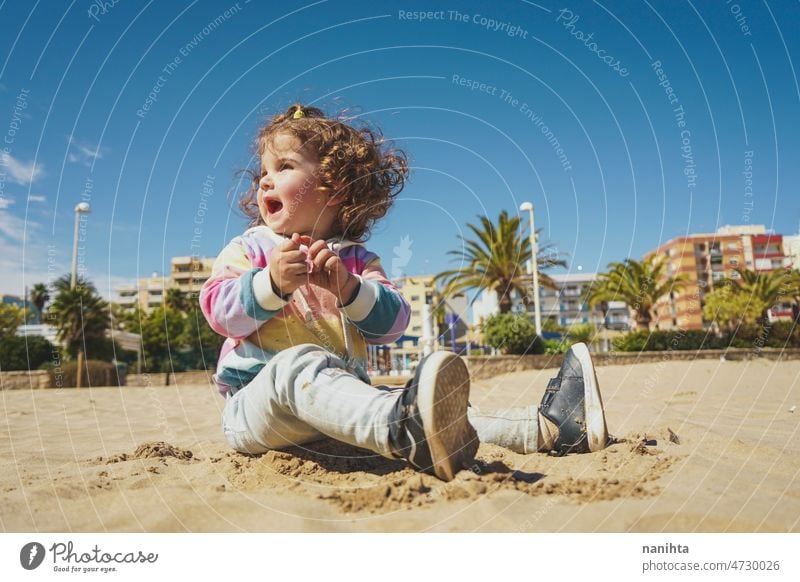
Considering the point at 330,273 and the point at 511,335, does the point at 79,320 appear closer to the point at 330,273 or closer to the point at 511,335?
the point at 511,335

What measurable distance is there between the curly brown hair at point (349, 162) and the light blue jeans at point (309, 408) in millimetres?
592

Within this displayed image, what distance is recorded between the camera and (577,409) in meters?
1.83

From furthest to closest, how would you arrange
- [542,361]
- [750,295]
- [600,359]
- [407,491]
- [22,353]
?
[750,295]
[22,353]
[542,361]
[600,359]
[407,491]

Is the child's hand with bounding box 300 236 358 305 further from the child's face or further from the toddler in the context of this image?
the child's face

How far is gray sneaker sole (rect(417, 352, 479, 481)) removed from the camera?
52.7 inches

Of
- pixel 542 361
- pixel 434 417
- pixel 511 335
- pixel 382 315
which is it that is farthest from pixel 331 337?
pixel 511 335

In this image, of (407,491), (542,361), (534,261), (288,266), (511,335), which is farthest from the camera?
(511,335)

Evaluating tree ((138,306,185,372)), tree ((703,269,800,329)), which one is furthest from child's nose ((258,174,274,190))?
tree ((138,306,185,372))

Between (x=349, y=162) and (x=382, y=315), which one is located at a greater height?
(x=349, y=162)

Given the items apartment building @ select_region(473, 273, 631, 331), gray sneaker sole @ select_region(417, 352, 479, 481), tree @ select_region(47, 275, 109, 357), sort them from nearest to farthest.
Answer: gray sneaker sole @ select_region(417, 352, 479, 481)
apartment building @ select_region(473, 273, 631, 331)
tree @ select_region(47, 275, 109, 357)

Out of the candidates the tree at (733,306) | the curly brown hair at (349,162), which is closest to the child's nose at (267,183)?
the curly brown hair at (349,162)

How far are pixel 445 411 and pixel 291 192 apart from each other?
3.03ft

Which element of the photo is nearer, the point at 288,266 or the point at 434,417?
the point at 434,417

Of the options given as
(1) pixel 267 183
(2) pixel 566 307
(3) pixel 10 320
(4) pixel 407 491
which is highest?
(2) pixel 566 307
